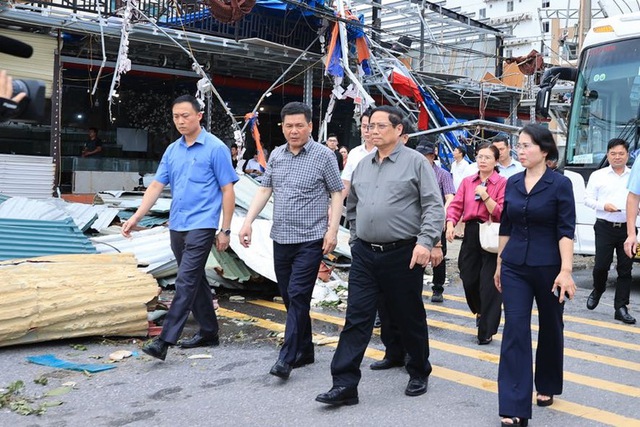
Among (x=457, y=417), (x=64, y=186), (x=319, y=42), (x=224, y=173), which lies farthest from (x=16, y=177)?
(x=457, y=417)

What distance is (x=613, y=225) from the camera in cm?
754

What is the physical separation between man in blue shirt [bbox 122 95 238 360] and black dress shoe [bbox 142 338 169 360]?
1.24ft

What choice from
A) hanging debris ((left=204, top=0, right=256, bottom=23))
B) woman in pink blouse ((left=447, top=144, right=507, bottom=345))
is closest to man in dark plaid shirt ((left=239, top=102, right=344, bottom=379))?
woman in pink blouse ((left=447, top=144, right=507, bottom=345))

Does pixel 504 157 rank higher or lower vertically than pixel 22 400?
higher

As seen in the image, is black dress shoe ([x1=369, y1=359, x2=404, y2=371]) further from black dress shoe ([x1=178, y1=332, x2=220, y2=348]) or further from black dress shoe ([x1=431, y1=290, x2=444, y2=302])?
black dress shoe ([x1=431, y1=290, x2=444, y2=302])

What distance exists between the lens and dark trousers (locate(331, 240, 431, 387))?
177 inches

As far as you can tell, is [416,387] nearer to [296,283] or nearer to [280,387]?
[280,387]

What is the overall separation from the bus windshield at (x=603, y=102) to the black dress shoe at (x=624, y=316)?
270cm

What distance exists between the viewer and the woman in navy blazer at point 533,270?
4.18m

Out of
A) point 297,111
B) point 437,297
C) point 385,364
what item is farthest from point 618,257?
point 297,111

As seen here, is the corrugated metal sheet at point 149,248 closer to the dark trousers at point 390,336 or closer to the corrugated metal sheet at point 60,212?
the corrugated metal sheet at point 60,212

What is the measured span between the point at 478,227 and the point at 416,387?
2.06 meters

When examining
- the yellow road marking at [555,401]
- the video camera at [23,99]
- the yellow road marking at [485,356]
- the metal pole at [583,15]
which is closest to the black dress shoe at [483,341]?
the yellow road marking at [485,356]

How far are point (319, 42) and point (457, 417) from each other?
12.0 m
